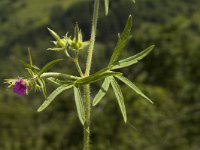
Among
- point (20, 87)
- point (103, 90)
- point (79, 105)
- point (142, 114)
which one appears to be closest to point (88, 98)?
point (79, 105)

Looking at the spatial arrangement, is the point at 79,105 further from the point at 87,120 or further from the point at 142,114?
the point at 142,114

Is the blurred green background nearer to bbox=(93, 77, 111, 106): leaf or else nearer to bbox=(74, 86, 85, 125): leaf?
bbox=(93, 77, 111, 106): leaf

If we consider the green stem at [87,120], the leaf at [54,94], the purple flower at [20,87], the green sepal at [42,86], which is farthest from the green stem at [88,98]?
the purple flower at [20,87]

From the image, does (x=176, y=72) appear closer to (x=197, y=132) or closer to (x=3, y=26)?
(x=197, y=132)

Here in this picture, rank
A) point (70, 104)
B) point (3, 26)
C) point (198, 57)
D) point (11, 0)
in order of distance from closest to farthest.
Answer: point (70, 104) < point (198, 57) < point (3, 26) < point (11, 0)

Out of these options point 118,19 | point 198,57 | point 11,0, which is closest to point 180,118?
point 198,57

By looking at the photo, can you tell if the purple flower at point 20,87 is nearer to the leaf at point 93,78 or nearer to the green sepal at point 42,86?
the green sepal at point 42,86

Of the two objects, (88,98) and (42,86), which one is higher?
(42,86)

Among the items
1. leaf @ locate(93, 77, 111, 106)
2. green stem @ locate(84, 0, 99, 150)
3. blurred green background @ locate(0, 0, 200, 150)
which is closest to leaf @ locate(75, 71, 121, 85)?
green stem @ locate(84, 0, 99, 150)
